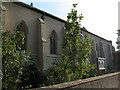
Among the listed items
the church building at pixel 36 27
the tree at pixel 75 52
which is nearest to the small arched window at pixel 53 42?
the church building at pixel 36 27

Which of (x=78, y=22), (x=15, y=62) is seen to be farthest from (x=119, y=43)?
(x=15, y=62)

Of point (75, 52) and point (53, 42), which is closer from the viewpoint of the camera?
point (75, 52)

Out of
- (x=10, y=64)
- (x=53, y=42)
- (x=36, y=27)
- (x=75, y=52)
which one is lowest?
(x=10, y=64)

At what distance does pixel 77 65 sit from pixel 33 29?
7.15m

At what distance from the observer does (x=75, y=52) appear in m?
6.18

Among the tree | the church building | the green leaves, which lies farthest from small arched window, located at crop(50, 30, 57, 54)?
the green leaves

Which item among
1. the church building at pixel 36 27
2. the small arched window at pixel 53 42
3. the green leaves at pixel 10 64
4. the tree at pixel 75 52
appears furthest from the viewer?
the small arched window at pixel 53 42

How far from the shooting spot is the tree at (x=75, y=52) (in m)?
5.98

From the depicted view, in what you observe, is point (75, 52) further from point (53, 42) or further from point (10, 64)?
point (53, 42)

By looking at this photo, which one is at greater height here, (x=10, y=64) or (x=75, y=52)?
(x=75, y=52)

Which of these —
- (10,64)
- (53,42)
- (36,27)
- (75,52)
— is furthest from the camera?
(53,42)

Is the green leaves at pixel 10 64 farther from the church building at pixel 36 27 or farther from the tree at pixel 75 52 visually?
the church building at pixel 36 27

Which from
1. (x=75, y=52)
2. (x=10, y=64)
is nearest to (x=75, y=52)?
(x=75, y=52)

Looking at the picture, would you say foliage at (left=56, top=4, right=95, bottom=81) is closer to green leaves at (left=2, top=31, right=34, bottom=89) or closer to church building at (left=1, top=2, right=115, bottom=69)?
green leaves at (left=2, top=31, right=34, bottom=89)
